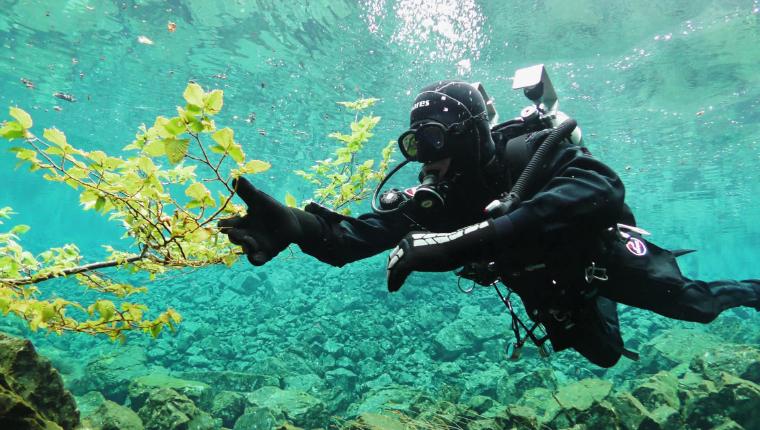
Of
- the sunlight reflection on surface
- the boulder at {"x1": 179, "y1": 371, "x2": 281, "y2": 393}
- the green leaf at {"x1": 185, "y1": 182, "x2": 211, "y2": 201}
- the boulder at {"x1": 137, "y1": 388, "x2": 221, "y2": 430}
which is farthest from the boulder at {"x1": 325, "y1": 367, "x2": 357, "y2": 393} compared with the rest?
the sunlight reflection on surface

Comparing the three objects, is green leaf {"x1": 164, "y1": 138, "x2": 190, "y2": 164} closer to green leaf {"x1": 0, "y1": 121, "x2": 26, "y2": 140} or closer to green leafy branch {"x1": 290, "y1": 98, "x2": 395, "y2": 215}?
green leaf {"x1": 0, "y1": 121, "x2": 26, "y2": 140}

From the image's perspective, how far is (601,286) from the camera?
344cm

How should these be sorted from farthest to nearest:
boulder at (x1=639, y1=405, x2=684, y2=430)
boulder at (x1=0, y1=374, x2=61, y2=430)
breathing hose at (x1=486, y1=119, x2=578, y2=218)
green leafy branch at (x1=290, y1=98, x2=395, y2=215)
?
boulder at (x1=639, y1=405, x2=684, y2=430), green leafy branch at (x1=290, y1=98, x2=395, y2=215), boulder at (x1=0, y1=374, x2=61, y2=430), breathing hose at (x1=486, y1=119, x2=578, y2=218)

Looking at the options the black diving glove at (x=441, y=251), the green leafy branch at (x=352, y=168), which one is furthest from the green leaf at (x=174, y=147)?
the green leafy branch at (x=352, y=168)

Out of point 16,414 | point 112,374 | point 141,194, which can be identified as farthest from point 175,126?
point 112,374

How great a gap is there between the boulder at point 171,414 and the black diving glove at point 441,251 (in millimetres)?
6154

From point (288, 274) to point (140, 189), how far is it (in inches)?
700

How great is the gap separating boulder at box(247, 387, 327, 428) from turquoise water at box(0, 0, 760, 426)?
85 centimetres

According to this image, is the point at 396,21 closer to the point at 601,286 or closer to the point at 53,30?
the point at 601,286

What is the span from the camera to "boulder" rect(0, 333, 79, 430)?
3.28 meters

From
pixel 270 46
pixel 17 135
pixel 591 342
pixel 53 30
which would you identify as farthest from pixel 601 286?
pixel 53 30

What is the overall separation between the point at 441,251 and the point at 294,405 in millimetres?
7026

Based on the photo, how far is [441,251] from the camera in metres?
1.93

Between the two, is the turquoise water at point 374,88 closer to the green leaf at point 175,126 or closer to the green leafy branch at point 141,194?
the green leafy branch at point 141,194
